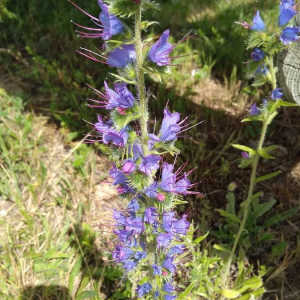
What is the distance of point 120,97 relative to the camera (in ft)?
5.29

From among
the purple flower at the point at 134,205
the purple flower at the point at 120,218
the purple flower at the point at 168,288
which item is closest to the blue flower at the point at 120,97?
the purple flower at the point at 134,205

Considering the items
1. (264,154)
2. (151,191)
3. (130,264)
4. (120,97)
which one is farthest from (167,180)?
(264,154)

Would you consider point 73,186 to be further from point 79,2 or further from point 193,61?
point 79,2

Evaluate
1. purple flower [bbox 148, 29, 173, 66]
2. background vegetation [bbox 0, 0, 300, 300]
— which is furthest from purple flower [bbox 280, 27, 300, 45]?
background vegetation [bbox 0, 0, 300, 300]

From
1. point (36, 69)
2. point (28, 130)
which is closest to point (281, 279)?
point (28, 130)

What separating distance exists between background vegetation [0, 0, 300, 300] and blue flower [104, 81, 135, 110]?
114 cm

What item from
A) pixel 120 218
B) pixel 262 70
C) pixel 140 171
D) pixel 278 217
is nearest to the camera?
pixel 140 171

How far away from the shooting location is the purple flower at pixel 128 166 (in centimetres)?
167

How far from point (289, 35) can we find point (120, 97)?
972 millimetres

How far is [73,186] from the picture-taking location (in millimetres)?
3221

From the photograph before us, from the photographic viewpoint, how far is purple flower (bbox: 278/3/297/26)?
1991 mm

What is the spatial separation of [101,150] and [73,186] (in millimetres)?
413

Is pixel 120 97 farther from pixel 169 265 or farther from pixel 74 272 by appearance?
pixel 74 272

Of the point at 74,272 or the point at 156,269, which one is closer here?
the point at 156,269
